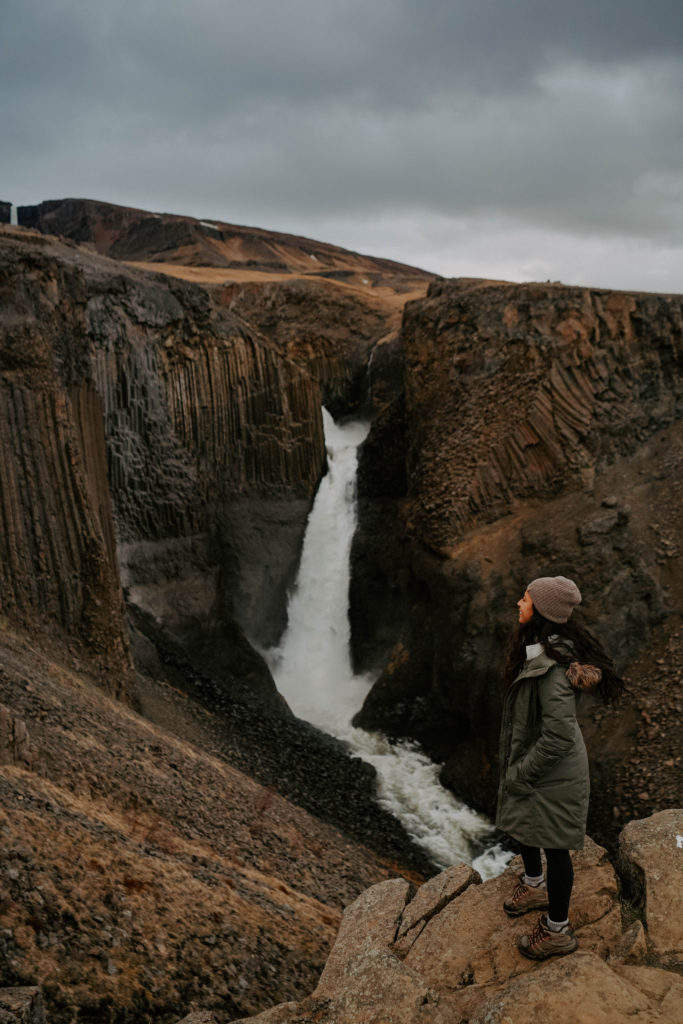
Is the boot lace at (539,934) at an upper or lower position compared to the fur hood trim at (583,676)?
lower

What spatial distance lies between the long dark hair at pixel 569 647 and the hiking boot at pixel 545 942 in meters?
1.43

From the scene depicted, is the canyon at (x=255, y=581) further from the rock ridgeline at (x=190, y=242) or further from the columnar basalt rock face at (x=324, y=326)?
the rock ridgeline at (x=190, y=242)

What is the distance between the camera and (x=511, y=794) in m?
5.13

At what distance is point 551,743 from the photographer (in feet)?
15.8

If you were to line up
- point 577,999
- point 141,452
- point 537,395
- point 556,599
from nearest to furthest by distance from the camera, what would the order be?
point 577,999 < point 556,599 < point 537,395 < point 141,452

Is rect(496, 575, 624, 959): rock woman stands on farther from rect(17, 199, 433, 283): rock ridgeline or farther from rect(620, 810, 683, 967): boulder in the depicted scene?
rect(17, 199, 433, 283): rock ridgeline

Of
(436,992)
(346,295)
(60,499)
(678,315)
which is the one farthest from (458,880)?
(346,295)

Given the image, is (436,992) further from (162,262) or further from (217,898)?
(162,262)

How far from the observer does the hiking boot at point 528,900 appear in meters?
5.47

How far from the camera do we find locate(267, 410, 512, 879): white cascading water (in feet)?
48.2

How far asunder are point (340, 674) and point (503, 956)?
1540 cm

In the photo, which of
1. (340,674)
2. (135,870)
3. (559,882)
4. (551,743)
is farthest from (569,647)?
(340,674)

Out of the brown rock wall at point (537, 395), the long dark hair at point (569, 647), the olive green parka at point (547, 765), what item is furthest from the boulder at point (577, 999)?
the brown rock wall at point (537, 395)

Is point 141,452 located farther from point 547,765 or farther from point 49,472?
point 547,765
